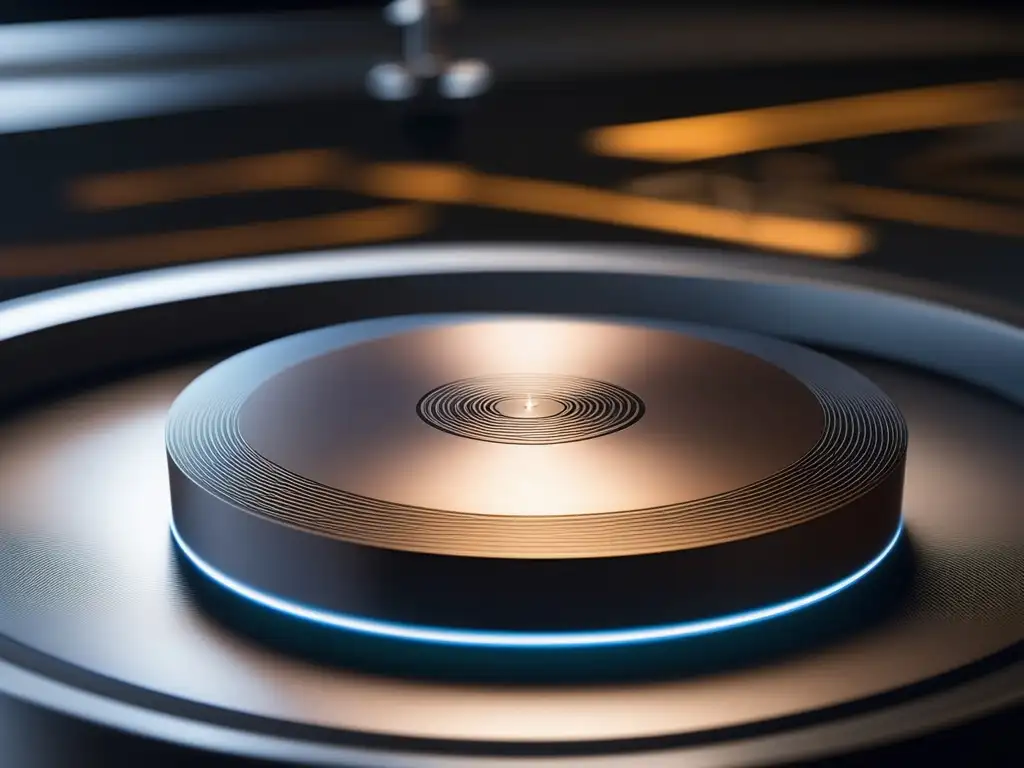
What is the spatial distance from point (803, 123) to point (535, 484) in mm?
5959

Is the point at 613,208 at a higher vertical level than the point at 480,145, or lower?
lower

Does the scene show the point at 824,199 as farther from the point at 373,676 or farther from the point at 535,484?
the point at 373,676

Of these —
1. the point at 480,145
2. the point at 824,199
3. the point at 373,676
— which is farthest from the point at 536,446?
the point at 480,145

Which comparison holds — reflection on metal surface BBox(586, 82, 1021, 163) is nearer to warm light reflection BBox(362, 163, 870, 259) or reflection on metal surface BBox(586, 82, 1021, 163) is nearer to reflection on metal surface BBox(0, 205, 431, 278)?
warm light reflection BBox(362, 163, 870, 259)

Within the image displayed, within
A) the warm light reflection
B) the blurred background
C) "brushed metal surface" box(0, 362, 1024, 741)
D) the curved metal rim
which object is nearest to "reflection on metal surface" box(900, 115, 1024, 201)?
the blurred background

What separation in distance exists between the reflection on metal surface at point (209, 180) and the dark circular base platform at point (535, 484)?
3.26 m

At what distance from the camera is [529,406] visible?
4074 mm

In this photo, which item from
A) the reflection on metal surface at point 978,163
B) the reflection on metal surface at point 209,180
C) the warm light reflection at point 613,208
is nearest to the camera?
the reflection on metal surface at point 209,180

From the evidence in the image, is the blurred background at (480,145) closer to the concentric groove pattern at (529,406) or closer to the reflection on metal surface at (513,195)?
the reflection on metal surface at (513,195)

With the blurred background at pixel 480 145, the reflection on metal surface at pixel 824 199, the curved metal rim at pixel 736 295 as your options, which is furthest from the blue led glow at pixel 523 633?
the reflection on metal surface at pixel 824 199

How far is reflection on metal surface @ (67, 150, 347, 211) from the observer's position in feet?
24.3

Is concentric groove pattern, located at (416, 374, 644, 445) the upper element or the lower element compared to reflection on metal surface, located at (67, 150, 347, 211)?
upper

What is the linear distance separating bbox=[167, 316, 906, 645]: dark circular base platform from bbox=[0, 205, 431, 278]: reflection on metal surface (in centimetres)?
267

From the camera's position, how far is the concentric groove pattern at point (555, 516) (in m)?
3.18
